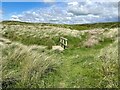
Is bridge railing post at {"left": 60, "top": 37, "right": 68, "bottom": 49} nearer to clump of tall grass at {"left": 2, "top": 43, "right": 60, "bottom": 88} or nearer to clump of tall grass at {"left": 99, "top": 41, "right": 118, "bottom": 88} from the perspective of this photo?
clump of tall grass at {"left": 99, "top": 41, "right": 118, "bottom": 88}

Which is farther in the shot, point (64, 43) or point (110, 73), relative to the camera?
point (64, 43)

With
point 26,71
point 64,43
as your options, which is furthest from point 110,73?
point 64,43

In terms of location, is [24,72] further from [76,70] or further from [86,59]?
[86,59]

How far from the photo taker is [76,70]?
12578 millimetres

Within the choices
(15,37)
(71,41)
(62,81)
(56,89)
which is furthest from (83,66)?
(15,37)

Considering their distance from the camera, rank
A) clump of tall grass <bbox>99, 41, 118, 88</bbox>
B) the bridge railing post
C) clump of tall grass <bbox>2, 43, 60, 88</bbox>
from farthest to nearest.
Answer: the bridge railing post
clump of tall grass <bbox>99, 41, 118, 88</bbox>
clump of tall grass <bbox>2, 43, 60, 88</bbox>

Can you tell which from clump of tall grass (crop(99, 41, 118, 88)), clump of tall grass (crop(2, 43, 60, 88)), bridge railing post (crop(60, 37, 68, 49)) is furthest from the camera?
bridge railing post (crop(60, 37, 68, 49))

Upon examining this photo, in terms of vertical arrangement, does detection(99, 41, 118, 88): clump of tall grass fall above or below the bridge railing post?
above

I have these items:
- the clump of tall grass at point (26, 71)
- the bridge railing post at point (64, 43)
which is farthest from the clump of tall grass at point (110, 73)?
the bridge railing post at point (64, 43)

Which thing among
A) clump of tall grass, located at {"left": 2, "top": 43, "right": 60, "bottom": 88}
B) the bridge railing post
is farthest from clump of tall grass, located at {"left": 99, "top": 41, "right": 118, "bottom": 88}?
the bridge railing post

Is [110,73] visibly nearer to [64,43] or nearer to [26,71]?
[26,71]

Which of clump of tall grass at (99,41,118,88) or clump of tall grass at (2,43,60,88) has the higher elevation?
clump of tall grass at (2,43,60,88)

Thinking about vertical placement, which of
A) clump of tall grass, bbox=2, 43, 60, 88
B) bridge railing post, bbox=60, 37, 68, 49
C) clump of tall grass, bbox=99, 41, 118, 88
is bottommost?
bridge railing post, bbox=60, 37, 68, 49

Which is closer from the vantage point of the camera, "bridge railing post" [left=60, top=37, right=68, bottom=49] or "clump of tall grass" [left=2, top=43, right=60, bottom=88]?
"clump of tall grass" [left=2, top=43, right=60, bottom=88]
